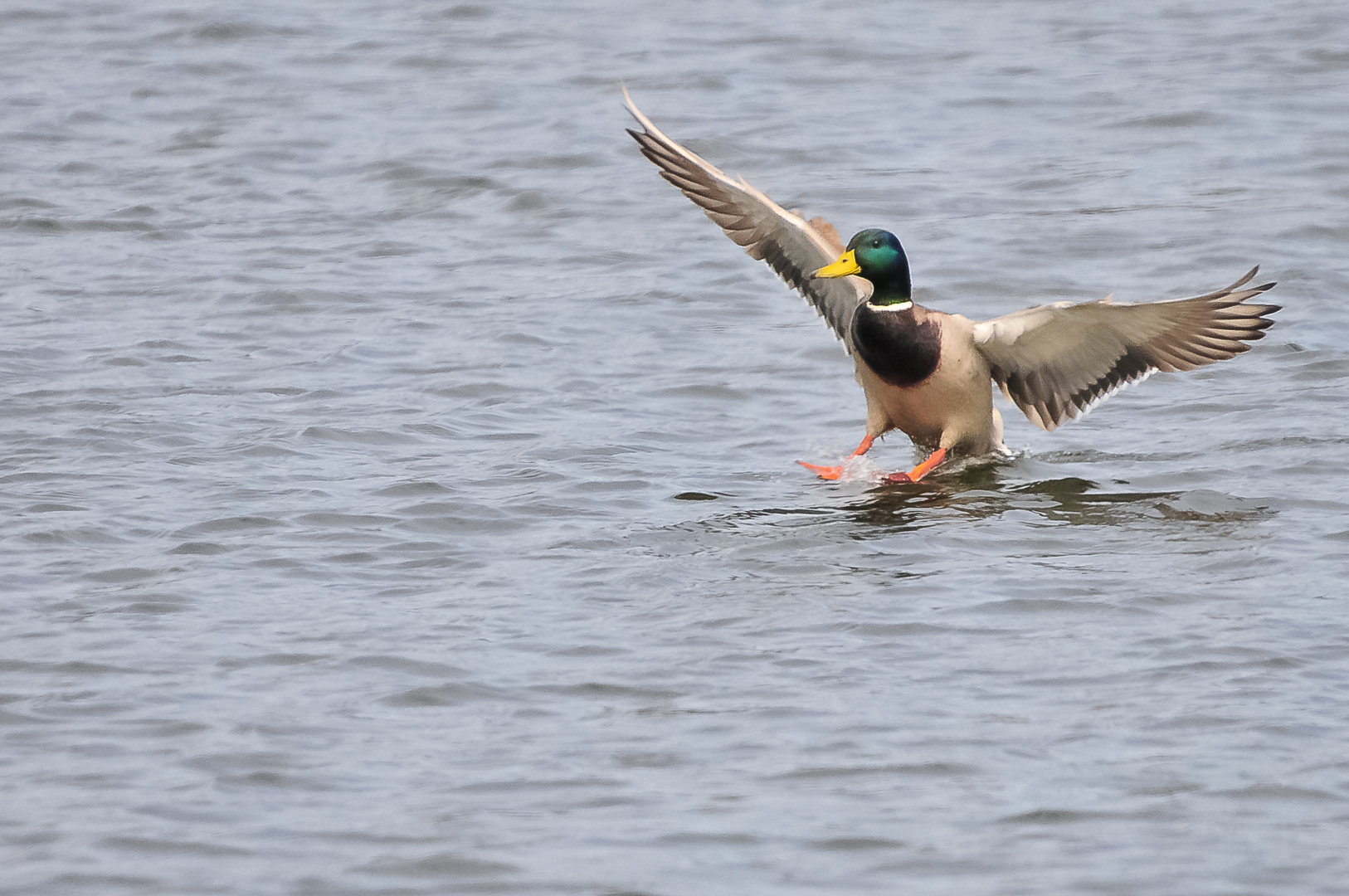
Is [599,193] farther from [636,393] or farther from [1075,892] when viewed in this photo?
[1075,892]

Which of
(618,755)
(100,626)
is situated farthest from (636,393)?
(618,755)

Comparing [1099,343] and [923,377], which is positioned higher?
[1099,343]

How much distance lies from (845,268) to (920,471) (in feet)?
3.09

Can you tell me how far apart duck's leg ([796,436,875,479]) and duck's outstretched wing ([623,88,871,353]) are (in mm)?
557

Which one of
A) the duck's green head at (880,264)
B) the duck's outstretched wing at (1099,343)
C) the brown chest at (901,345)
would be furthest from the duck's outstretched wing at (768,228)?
the duck's outstretched wing at (1099,343)

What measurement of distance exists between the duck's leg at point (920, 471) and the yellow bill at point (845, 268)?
871 mm

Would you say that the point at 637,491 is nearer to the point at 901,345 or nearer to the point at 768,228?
the point at 901,345

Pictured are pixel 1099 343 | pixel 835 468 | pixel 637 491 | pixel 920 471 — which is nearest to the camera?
A: pixel 637 491

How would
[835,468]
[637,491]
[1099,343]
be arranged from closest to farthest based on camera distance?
[637,491], [1099,343], [835,468]

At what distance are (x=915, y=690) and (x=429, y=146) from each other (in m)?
8.97

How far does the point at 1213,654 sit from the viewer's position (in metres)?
6.16

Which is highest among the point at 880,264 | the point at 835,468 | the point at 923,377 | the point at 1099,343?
the point at 880,264

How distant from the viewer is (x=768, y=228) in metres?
9.03

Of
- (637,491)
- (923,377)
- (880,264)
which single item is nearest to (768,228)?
(880,264)
